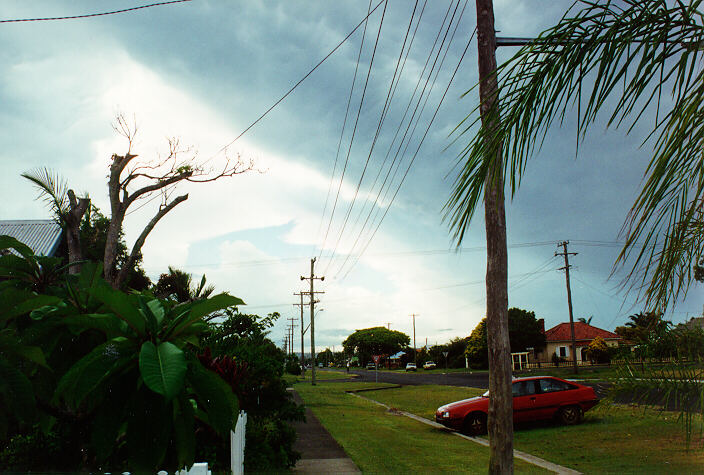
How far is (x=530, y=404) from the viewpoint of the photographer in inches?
579

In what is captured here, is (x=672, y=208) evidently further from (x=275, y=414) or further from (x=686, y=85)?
(x=275, y=414)

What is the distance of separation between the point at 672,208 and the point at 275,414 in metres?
7.40

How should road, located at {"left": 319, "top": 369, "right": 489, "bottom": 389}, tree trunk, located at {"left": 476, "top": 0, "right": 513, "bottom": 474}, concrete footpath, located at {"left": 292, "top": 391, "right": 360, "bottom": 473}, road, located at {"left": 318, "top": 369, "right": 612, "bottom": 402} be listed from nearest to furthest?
tree trunk, located at {"left": 476, "top": 0, "right": 513, "bottom": 474} → concrete footpath, located at {"left": 292, "top": 391, "right": 360, "bottom": 473} → road, located at {"left": 318, "top": 369, "right": 612, "bottom": 402} → road, located at {"left": 319, "top": 369, "right": 489, "bottom": 389}

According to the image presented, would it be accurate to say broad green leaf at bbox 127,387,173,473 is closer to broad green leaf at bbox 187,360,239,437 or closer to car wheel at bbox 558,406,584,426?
broad green leaf at bbox 187,360,239,437

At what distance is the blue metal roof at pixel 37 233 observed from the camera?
19.7 m

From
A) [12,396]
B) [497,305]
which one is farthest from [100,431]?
[497,305]

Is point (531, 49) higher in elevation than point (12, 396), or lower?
higher

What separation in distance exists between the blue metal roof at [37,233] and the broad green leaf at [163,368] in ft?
65.7

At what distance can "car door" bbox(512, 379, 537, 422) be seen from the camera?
48.0ft

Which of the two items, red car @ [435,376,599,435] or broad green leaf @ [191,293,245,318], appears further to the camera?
red car @ [435,376,599,435]

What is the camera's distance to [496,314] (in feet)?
21.7

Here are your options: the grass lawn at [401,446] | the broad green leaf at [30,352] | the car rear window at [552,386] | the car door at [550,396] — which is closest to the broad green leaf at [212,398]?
the broad green leaf at [30,352]

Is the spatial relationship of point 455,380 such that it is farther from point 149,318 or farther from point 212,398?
point 149,318

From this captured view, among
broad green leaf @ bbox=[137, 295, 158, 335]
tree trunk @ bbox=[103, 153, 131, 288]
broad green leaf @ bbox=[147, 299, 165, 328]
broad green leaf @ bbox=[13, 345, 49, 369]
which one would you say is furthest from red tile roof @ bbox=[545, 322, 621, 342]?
broad green leaf @ bbox=[13, 345, 49, 369]
